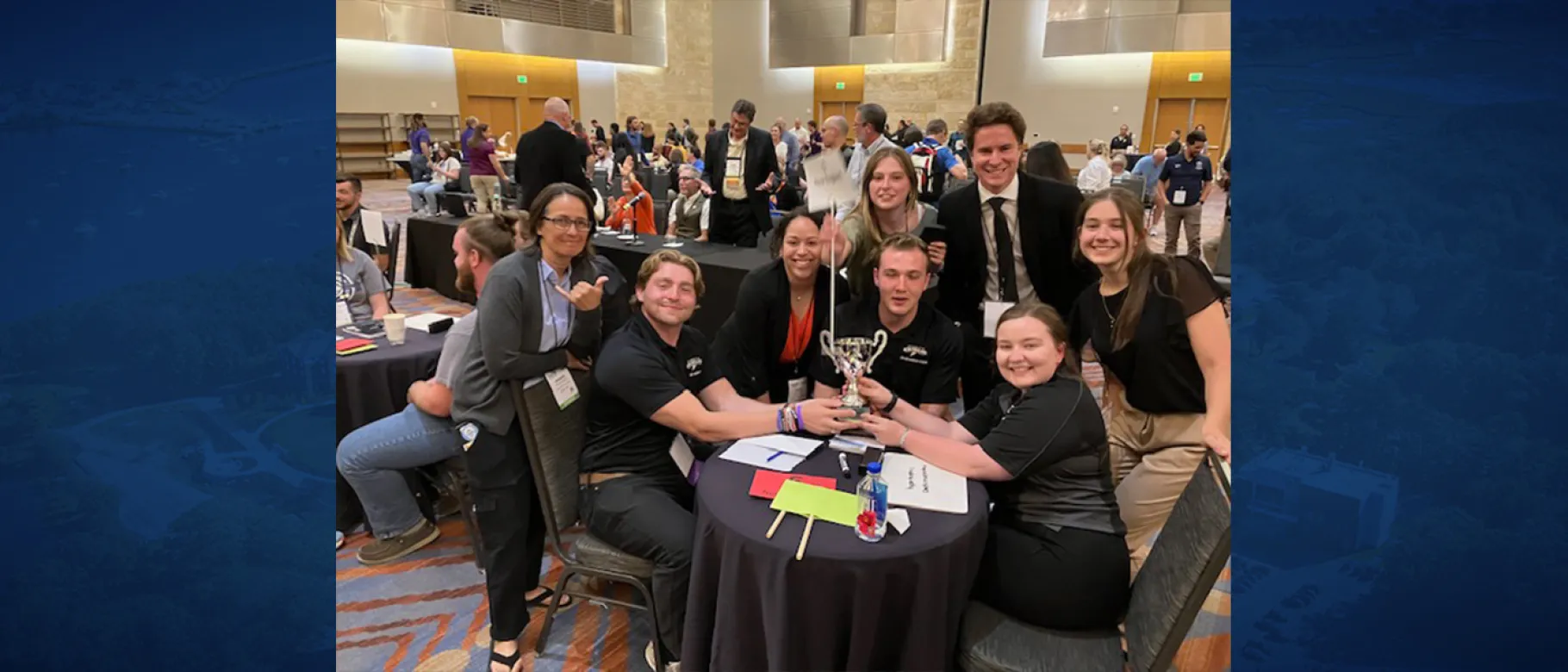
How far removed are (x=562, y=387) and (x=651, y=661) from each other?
35.8 inches

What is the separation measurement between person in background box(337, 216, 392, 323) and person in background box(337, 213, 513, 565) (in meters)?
0.75

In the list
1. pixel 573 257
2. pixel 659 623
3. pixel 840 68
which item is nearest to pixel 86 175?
pixel 659 623

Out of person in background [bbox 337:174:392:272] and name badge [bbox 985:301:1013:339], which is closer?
name badge [bbox 985:301:1013:339]

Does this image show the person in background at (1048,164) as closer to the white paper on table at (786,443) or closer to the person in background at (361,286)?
the white paper on table at (786,443)

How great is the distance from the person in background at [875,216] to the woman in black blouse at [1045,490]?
72 centimetres

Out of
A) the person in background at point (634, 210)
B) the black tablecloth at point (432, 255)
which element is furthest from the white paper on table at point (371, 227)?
the person in background at point (634, 210)

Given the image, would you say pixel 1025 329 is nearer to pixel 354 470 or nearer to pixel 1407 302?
pixel 1407 302

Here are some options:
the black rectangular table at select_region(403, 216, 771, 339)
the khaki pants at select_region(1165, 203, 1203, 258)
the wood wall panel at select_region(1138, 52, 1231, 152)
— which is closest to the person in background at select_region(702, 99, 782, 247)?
the black rectangular table at select_region(403, 216, 771, 339)

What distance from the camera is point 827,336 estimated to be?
8.84ft

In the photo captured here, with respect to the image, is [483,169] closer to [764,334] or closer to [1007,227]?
[764,334]

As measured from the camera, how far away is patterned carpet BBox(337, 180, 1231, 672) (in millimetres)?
2439

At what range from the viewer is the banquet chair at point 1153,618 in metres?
1.63

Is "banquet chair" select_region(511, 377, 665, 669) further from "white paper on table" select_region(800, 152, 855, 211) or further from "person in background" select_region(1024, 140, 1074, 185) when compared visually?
"person in background" select_region(1024, 140, 1074, 185)

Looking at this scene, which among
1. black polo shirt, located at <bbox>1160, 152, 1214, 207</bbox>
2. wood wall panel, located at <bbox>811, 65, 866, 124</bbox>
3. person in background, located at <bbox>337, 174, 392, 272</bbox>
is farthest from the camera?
wood wall panel, located at <bbox>811, 65, 866, 124</bbox>
